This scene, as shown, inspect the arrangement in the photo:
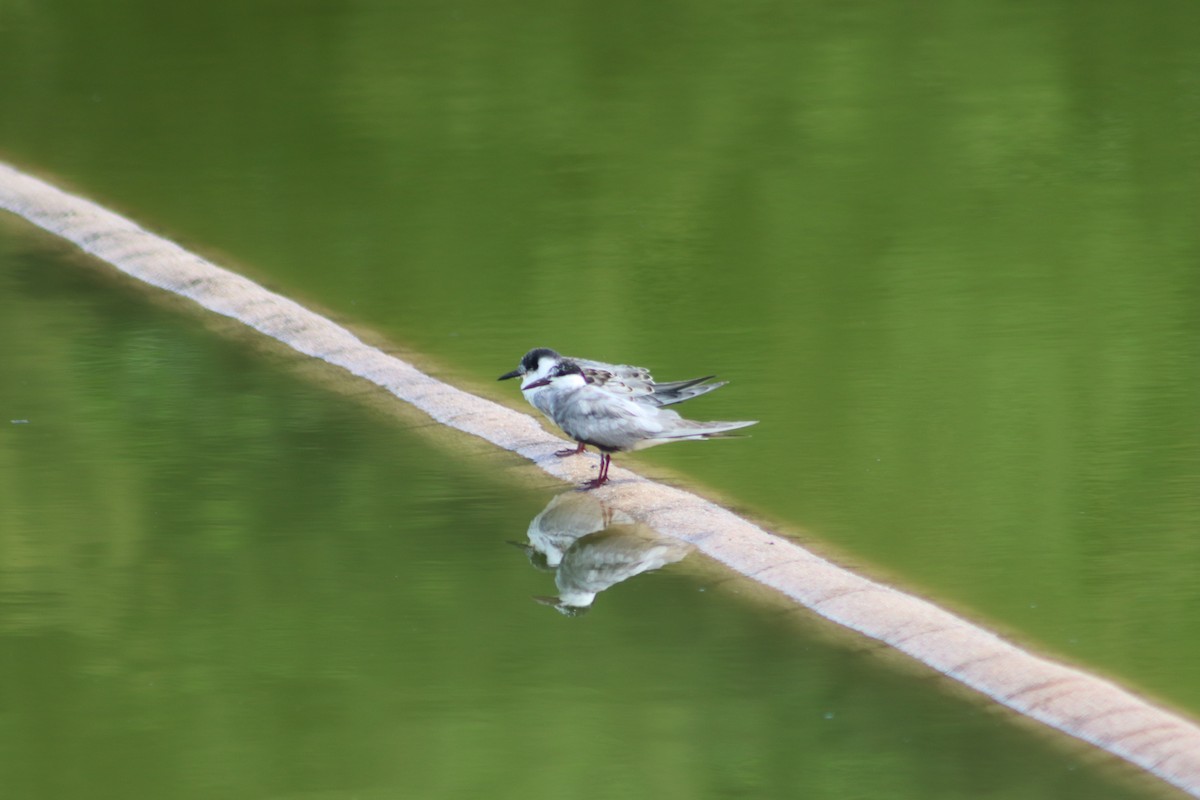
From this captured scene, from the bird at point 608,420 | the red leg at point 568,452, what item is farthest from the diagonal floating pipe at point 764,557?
the bird at point 608,420

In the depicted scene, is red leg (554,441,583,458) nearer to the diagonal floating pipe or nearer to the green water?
the diagonal floating pipe

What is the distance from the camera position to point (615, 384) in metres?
4.53

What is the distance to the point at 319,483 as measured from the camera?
468cm

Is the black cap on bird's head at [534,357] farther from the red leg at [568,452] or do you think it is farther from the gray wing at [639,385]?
the red leg at [568,452]

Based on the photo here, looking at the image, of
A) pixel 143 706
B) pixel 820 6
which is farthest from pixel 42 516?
pixel 820 6

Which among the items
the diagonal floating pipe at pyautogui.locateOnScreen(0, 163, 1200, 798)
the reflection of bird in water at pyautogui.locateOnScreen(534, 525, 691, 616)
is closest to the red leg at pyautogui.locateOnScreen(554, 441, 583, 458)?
the diagonal floating pipe at pyautogui.locateOnScreen(0, 163, 1200, 798)

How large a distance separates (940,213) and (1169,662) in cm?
327

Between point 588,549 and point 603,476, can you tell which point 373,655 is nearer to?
point 588,549

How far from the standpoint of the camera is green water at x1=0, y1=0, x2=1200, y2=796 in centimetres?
360

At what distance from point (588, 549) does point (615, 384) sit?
464 mm

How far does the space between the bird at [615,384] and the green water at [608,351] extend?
9.4 inches

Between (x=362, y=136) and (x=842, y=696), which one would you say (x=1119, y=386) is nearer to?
(x=842, y=696)

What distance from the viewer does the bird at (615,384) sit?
454 cm

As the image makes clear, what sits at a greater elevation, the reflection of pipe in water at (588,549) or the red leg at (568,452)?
the red leg at (568,452)
